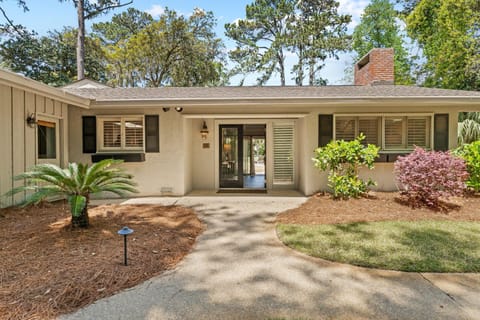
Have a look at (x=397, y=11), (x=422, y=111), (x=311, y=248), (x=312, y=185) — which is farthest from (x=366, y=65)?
(x=397, y=11)

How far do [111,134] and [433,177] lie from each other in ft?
24.6

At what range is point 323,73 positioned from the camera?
20188 millimetres

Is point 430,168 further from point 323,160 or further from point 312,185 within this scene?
point 312,185

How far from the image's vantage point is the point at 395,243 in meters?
3.62

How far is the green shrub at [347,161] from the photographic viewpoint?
19.6 feet

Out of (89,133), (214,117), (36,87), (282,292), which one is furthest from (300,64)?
(282,292)

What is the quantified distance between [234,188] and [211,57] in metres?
15.4

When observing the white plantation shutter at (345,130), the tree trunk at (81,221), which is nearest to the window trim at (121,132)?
the tree trunk at (81,221)

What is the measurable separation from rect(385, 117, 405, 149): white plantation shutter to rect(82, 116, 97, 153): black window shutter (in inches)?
299

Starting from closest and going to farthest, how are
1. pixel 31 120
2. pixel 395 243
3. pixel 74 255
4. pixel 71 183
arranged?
pixel 74 255 < pixel 395 243 < pixel 71 183 < pixel 31 120

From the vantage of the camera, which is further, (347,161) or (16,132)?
(347,161)

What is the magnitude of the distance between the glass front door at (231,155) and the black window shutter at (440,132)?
17.0 ft

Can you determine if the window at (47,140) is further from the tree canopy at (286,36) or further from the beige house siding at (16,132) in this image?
the tree canopy at (286,36)

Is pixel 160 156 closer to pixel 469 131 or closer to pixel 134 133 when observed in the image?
pixel 134 133
